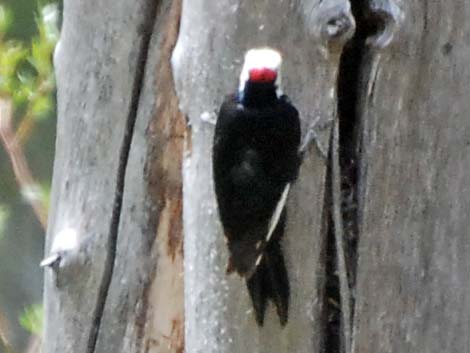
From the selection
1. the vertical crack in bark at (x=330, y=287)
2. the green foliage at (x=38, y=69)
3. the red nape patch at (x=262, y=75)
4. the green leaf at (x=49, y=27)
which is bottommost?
the vertical crack in bark at (x=330, y=287)

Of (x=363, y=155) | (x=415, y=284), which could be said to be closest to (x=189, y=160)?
(x=363, y=155)

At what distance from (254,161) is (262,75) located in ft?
0.37

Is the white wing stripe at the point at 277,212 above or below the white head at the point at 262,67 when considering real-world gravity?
below

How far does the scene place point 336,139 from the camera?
120 centimetres

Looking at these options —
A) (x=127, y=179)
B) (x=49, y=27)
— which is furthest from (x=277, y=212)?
(x=49, y=27)

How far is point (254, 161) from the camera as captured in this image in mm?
1156

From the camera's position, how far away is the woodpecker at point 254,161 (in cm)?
113

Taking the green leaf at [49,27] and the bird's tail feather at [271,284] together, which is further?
the green leaf at [49,27]

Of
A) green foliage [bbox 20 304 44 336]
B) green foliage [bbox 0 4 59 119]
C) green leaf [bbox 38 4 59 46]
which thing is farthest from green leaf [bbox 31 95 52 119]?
green foliage [bbox 20 304 44 336]

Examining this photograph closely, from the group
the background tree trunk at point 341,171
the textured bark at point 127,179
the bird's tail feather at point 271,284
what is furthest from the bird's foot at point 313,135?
the textured bark at point 127,179

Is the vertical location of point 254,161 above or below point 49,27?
below

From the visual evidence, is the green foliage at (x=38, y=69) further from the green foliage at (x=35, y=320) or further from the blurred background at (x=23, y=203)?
the green foliage at (x=35, y=320)

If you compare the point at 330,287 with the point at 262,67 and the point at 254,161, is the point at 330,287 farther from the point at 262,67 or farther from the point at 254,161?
the point at 262,67

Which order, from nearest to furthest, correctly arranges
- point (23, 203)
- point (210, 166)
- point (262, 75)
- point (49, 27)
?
1. point (262, 75)
2. point (210, 166)
3. point (49, 27)
4. point (23, 203)
